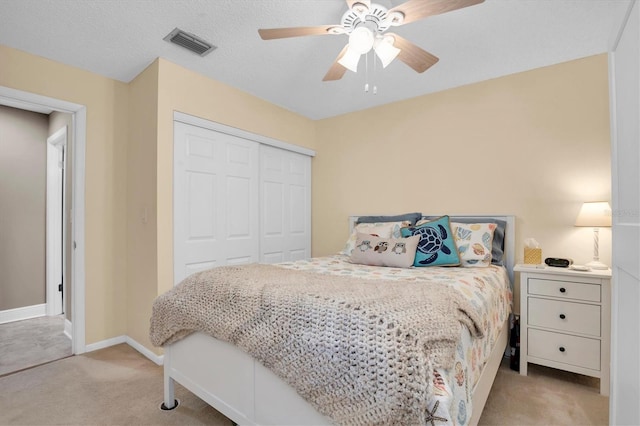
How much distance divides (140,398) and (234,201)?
169cm

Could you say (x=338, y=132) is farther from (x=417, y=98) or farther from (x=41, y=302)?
(x=41, y=302)

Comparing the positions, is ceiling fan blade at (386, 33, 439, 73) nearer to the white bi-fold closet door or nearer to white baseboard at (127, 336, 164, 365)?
the white bi-fold closet door

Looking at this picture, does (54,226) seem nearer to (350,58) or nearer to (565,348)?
(350,58)

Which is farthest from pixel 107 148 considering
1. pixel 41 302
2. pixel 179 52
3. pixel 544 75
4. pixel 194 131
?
pixel 544 75

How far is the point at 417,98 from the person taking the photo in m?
3.15

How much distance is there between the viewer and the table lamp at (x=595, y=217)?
209cm

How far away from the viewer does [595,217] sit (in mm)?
2121

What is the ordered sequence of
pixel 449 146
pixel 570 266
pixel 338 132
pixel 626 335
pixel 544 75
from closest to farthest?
pixel 626 335, pixel 570 266, pixel 544 75, pixel 449 146, pixel 338 132

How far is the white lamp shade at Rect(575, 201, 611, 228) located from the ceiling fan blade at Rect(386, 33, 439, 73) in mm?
1537

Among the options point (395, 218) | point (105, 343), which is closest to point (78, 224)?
point (105, 343)

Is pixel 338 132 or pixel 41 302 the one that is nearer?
pixel 41 302

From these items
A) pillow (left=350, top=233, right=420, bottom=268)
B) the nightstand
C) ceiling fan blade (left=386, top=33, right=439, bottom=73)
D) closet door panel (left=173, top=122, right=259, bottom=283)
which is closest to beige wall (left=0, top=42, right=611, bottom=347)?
closet door panel (left=173, top=122, right=259, bottom=283)

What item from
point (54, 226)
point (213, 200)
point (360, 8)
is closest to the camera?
point (360, 8)

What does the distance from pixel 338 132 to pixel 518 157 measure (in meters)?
1.93
